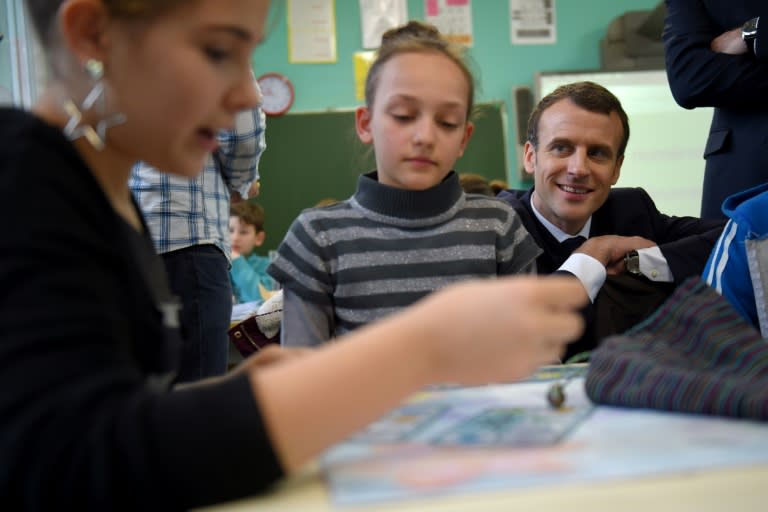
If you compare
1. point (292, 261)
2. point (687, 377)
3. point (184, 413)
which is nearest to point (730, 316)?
point (687, 377)

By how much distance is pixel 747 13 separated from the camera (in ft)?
5.81

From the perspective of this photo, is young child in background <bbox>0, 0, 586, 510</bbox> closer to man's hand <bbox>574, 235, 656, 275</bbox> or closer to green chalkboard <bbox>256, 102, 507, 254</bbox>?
man's hand <bbox>574, 235, 656, 275</bbox>

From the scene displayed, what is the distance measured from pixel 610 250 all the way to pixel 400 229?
0.52 metres

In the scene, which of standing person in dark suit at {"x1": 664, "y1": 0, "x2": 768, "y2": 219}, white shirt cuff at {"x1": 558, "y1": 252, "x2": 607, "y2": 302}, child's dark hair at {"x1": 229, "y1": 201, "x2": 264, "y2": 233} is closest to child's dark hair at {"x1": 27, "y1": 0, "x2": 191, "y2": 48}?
white shirt cuff at {"x1": 558, "y1": 252, "x2": 607, "y2": 302}

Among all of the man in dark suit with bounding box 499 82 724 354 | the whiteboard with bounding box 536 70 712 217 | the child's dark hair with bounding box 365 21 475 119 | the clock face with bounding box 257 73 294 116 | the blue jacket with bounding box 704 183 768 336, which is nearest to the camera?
the blue jacket with bounding box 704 183 768 336

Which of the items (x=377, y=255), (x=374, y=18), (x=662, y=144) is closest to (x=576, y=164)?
(x=377, y=255)

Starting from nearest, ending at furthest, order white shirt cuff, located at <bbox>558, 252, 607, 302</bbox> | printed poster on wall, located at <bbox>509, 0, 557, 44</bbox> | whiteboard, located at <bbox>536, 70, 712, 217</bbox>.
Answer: white shirt cuff, located at <bbox>558, 252, 607, 302</bbox> → whiteboard, located at <bbox>536, 70, 712, 217</bbox> → printed poster on wall, located at <bbox>509, 0, 557, 44</bbox>

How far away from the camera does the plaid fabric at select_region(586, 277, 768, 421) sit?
23.9 inches

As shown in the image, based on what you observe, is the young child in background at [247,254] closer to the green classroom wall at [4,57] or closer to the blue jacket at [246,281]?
the blue jacket at [246,281]

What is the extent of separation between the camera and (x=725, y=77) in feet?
5.72

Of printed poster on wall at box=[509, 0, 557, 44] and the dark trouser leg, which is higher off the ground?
printed poster on wall at box=[509, 0, 557, 44]

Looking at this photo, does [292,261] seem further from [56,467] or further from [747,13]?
[747,13]

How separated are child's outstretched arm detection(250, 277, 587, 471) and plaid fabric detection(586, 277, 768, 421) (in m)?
0.17

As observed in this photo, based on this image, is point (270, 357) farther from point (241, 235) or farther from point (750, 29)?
point (241, 235)
